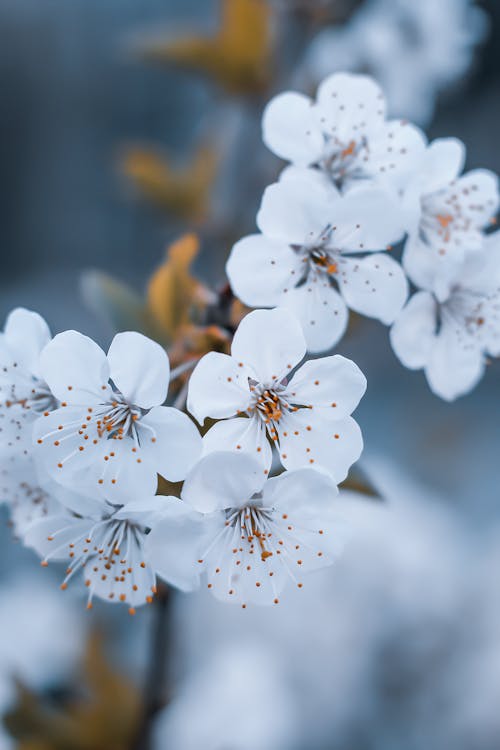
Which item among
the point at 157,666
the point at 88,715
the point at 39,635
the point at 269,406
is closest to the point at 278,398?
the point at 269,406

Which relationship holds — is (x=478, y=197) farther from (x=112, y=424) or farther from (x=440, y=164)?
(x=112, y=424)

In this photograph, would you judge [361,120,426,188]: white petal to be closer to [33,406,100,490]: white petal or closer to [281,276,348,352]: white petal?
[281,276,348,352]: white petal

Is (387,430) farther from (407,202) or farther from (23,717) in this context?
(407,202)

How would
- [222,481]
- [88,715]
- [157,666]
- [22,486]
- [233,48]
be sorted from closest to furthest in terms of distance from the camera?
[222,481] < [22,486] < [157,666] < [88,715] < [233,48]

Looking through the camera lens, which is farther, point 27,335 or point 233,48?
point 233,48

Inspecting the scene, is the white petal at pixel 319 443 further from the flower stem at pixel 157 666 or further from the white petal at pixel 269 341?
the flower stem at pixel 157 666

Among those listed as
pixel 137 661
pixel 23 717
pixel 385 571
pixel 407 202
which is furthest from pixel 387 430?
pixel 407 202
